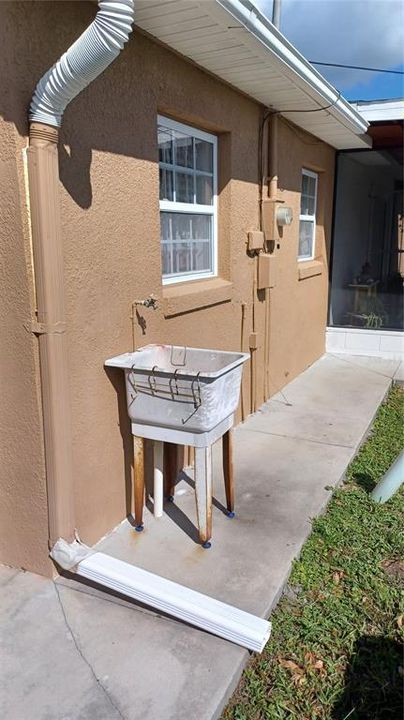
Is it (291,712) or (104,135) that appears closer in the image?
(291,712)

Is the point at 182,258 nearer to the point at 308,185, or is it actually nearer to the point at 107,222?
the point at 107,222

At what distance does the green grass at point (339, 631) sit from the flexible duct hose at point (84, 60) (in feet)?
8.48

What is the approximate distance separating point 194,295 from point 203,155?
1.22 metres

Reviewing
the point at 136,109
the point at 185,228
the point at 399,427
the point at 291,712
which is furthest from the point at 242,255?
the point at 291,712

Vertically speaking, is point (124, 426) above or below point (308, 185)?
below

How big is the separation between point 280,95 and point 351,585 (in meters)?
3.85

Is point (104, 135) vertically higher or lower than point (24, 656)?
higher

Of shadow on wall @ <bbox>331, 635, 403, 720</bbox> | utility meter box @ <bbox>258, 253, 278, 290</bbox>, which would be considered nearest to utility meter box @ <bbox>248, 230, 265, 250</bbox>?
utility meter box @ <bbox>258, 253, 278, 290</bbox>

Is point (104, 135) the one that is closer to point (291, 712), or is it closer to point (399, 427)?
point (291, 712)

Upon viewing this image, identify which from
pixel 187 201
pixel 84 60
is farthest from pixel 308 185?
pixel 84 60

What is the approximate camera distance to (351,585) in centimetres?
284

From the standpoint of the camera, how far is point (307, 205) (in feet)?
23.6

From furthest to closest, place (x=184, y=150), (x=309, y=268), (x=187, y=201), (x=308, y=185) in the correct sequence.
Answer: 1. (x=308, y=185)
2. (x=309, y=268)
3. (x=187, y=201)
4. (x=184, y=150)

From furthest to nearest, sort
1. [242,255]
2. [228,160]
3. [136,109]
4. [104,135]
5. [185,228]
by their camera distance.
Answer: [242,255] → [228,160] → [185,228] → [136,109] → [104,135]
